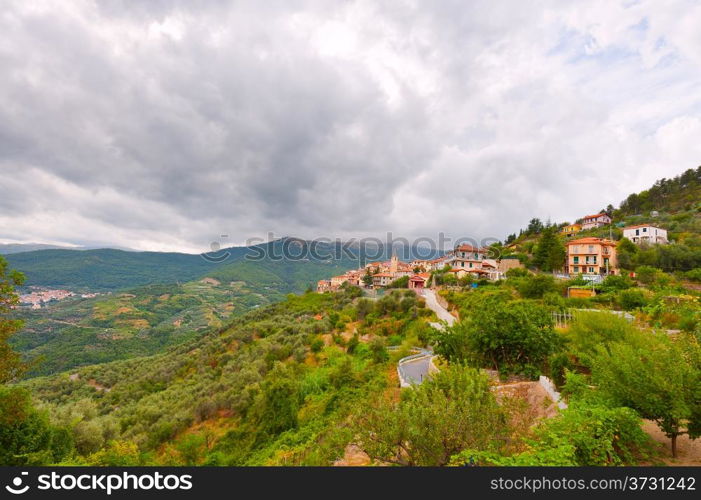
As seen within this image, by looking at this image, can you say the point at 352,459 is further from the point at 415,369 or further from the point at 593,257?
the point at 593,257

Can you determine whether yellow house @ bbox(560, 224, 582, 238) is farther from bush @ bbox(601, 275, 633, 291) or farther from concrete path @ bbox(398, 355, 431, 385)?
concrete path @ bbox(398, 355, 431, 385)

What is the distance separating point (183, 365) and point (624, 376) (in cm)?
4038

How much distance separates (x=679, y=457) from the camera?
22.1ft

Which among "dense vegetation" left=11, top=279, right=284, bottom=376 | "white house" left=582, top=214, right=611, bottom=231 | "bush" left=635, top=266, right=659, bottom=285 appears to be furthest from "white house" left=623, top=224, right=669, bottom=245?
"dense vegetation" left=11, top=279, right=284, bottom=376

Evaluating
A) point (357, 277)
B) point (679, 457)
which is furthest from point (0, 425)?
point (357, 277)

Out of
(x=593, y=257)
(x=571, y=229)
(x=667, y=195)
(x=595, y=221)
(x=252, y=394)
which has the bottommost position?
(x=252, y=394)

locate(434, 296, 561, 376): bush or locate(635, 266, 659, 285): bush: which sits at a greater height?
locate(635, 266, 659, 285): bush

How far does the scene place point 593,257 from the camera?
116 ft

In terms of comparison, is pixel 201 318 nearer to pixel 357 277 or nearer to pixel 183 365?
pixel 357 277

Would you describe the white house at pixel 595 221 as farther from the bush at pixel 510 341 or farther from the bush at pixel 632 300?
the bush at pixel 510 341

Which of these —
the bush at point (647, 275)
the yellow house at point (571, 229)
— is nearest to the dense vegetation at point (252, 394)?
the bush at point (647, 275)

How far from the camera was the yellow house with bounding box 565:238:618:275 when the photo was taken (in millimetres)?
34812

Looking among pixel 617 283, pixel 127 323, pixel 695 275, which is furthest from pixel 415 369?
pixel 127 323

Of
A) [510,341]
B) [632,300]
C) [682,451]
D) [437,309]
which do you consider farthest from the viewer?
[437,309]
